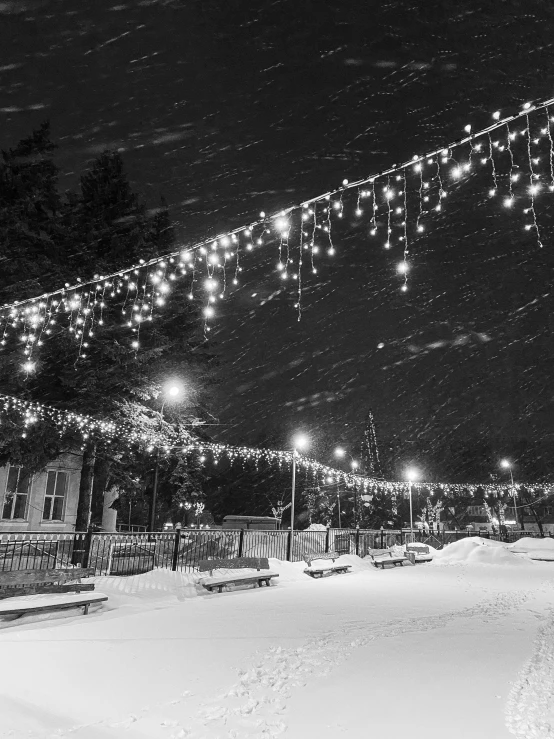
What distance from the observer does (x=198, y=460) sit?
25031mm

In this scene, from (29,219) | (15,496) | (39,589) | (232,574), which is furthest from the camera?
(15,496)

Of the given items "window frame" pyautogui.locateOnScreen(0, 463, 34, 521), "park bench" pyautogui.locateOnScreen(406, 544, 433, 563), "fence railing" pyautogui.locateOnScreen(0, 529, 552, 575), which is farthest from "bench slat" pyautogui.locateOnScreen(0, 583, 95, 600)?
"park bench" pyautogui.locateOnScreen(406, 544, 433, 563)

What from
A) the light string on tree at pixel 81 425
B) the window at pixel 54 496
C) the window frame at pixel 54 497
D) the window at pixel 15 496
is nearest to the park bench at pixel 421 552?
the light string on tree at pixel 81 425

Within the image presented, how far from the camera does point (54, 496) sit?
23.7 m

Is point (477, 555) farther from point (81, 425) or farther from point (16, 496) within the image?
point (16, 496)

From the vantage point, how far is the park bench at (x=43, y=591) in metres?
8.29

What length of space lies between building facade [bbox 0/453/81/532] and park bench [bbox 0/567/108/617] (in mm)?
11440

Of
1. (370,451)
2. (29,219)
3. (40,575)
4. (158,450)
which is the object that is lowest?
(40,575)

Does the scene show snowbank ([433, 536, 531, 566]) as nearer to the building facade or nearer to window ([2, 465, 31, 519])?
the building facade

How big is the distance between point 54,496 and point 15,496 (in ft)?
6.51

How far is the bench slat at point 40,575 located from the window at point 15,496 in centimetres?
1336

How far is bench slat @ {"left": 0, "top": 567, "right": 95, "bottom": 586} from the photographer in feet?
30.3

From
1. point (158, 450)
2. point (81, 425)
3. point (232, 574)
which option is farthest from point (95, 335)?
point (232, 574)

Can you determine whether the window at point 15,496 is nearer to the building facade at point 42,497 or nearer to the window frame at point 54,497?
the building facade at point 42,497
